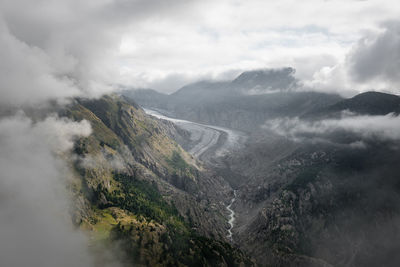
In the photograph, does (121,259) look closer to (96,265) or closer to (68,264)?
→ (96,265)

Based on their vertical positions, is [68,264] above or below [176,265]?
above

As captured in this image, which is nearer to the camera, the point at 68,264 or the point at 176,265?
the point at 68,264

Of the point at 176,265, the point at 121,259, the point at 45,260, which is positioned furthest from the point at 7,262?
the point at 176,265

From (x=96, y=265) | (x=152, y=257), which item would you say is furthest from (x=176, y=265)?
(x=96, y=265)

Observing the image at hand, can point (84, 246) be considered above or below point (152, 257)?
above

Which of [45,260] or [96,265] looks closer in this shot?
[96,265]

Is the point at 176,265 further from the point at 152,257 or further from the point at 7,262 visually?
the point at 7,262

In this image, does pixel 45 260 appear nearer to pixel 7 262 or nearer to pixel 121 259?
pixel 7 262
